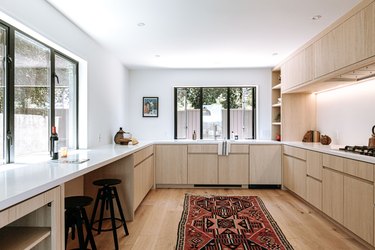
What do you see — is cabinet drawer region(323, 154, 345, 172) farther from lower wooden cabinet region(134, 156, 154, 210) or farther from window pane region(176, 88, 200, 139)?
window pane region(176, 88, 200, 139)

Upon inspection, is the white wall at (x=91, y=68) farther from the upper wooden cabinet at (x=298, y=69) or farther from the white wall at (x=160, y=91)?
the upper wooden cabinet at (x=298, y=69)

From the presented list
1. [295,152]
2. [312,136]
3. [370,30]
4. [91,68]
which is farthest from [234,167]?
[370,30]

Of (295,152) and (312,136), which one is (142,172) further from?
(312,136)

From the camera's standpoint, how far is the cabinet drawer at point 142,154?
3.51 meters

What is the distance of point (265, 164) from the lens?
5012 mm

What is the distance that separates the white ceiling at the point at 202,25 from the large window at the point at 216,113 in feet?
3.70

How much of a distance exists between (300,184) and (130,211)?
261 centimetres

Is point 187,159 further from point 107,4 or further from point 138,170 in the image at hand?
point 107,4

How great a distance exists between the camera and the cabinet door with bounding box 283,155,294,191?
4.53 m

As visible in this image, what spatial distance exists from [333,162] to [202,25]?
7.44 feet

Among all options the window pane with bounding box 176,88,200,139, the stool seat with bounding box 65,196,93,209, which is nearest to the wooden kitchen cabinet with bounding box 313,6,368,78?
the window pane with bounding box 176,88,200,139

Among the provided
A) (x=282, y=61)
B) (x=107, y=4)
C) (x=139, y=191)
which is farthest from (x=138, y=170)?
(x=282, y=61)

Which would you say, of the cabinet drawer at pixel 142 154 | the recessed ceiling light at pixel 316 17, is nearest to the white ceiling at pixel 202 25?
the recessed ceiling light at pixel 316 17

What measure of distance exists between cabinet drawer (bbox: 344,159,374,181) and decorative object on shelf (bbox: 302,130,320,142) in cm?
199
